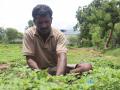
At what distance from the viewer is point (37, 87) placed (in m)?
3.39

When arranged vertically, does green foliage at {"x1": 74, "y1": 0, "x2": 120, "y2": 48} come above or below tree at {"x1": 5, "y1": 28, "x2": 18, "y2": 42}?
above

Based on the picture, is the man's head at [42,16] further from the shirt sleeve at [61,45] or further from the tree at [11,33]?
the tree at [11,33]

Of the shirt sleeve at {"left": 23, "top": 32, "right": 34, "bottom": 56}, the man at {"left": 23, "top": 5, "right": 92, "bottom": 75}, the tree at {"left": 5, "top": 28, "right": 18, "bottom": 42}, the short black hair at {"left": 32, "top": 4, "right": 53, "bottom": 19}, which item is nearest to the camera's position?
the short black hair at {"left": 32, "top": 4, "right": 53, "bottom": 19}

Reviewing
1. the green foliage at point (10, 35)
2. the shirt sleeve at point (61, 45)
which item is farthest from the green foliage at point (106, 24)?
the shirt sleeve at point (61, 45)

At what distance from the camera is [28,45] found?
658cm

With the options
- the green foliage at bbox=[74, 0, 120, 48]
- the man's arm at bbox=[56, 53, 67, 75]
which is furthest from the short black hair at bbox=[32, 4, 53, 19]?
the green foliage at bbox=[74, 0, 120, 48]

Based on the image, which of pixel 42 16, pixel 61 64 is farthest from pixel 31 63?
pixel 42 16

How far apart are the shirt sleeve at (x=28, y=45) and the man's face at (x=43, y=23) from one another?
0.34m

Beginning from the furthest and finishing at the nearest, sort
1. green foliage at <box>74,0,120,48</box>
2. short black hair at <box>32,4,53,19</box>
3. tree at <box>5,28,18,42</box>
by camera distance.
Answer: tree at <box>5,28,18,42</box>
green foliage at <box>74,0,120,48</box>
short black hair at <box>32,4,53,19</box>

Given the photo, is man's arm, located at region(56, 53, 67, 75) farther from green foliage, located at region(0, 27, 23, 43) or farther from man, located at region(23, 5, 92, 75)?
green foliage, located at region(0, 27, 23, 43)

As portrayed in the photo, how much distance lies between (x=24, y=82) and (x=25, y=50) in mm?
2986

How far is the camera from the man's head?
6117mm

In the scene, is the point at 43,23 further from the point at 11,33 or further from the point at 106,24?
the point at 11,33

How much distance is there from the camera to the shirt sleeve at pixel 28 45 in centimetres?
651
